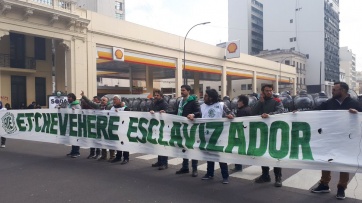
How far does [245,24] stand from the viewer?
98688mm

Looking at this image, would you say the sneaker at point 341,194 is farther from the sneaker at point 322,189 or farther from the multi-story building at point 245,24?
the multi-story building at point 245,24

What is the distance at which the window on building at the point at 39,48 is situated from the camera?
2278cm

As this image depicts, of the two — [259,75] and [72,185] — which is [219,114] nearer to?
[72,185]

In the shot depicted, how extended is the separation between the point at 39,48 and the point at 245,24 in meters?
84.4

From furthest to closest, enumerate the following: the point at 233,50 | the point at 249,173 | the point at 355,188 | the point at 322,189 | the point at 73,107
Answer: the point at 233,50, the point at 73,107, the point at 249,173, the point at 355,188, the point at 322,189

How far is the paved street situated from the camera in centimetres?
512

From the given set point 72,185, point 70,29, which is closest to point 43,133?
point 72,185

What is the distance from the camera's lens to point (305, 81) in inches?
3364

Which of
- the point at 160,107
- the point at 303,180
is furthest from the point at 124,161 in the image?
the point at 303,180

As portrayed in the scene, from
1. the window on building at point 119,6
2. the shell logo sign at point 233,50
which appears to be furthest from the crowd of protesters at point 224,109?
the window on building at point 119,6

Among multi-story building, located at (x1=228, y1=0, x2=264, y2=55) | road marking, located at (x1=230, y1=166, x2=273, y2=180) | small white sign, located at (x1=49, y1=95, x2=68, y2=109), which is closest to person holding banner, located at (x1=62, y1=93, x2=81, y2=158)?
road marking, located at (x1=230, y1=166, x2=273, y2=180)

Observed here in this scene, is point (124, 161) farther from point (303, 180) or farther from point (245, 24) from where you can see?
point (245, 24)

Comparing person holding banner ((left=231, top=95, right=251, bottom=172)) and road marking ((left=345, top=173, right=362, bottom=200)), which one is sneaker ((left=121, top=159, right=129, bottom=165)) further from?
road marking ((left=345, top=173, right=362, bottom=200))

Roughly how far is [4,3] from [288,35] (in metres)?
86.1
